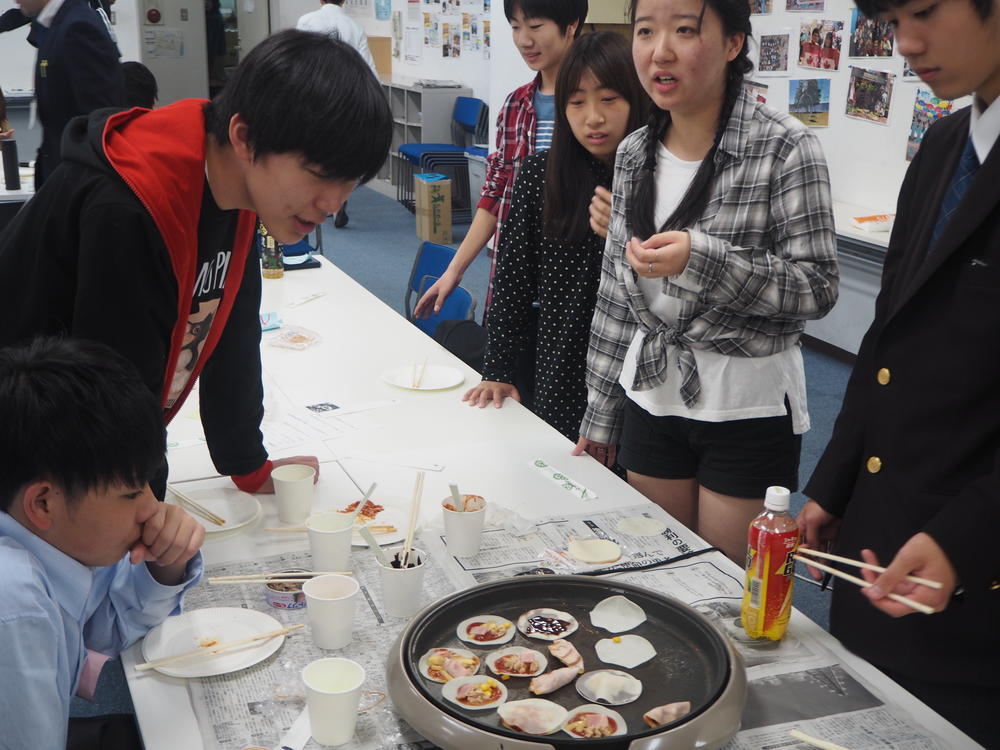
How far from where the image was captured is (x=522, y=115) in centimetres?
281

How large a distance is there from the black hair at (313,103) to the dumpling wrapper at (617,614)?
68 centimetres

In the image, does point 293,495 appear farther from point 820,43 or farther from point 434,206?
point 434,206

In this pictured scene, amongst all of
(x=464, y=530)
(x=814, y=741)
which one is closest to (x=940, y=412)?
(x=814, y=741)

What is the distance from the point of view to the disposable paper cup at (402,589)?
127cm

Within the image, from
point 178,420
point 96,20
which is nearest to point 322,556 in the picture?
point 178,420

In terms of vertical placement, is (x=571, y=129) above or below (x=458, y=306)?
above

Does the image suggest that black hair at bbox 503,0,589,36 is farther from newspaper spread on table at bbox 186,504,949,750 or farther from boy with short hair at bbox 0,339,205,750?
boy with short hair at bbox 0,339,205,750

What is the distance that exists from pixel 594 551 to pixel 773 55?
13.5 feet

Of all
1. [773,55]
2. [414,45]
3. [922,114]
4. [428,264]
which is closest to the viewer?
[428,264]

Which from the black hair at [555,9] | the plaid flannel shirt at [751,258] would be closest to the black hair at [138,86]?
the black hair at [555,9]

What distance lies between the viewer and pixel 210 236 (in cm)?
141

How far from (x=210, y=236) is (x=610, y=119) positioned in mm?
996

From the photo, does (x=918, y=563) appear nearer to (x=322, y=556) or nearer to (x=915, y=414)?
(x=915, y=414)

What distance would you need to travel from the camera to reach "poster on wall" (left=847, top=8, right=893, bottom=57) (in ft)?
13.8
